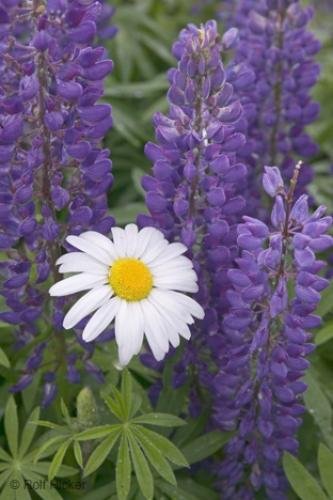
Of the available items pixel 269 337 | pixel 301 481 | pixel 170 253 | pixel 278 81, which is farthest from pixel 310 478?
pixel 278 81

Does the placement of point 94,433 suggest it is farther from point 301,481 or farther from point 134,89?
point 134,89

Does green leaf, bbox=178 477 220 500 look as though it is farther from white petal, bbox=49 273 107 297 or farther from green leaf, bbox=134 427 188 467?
white petal, bbox=49 273 107 297

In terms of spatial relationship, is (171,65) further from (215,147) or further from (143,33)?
(215,147)

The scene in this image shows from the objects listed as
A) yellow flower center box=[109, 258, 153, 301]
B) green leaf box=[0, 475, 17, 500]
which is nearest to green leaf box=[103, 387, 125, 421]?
yellow flower center box=[109, 258, 153, 301]

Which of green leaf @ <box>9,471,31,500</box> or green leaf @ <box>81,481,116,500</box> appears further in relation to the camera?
green leaf @ <box>81,481,116,500</box>

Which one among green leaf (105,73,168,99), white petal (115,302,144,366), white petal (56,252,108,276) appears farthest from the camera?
green leaf (105,73,168,99)

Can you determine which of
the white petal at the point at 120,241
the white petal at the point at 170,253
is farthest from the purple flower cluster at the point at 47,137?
the white petal at the point at 170,253
